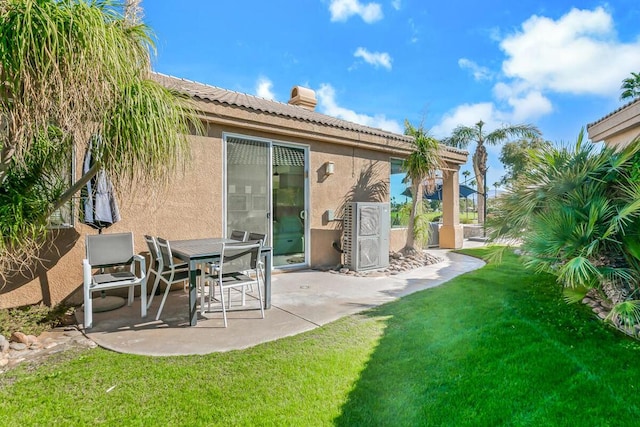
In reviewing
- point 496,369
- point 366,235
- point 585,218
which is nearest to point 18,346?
point 496,369

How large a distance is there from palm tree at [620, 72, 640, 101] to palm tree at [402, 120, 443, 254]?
11.8 meters

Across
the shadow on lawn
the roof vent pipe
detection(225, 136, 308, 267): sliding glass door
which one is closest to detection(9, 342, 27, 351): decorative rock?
the shadow on lawn

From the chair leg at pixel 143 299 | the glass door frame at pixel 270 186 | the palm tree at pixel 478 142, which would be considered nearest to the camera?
the chair leg at pixel 143 299

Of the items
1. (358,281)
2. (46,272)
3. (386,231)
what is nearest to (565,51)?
(386,231)

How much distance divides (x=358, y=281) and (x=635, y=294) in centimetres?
450

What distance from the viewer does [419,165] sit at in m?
10.1

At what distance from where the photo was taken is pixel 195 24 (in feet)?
A: 31.2

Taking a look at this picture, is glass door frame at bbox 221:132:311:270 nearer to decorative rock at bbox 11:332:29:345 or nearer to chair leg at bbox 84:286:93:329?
chair leg at bbox 84:286:93:329

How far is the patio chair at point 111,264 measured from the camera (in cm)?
464

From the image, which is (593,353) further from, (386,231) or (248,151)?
(248,151)

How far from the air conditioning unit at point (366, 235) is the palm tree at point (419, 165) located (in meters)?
1.89

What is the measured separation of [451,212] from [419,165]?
3.72 metres

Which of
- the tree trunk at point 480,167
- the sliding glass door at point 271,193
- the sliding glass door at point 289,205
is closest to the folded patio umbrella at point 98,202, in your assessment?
the sliding glass door at point 271,193

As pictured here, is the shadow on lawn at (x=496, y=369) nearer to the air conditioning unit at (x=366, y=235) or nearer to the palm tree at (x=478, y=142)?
the air conditioning unit at (x=366, y=235)
